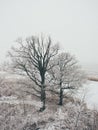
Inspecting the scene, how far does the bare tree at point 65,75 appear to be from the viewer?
20156mm

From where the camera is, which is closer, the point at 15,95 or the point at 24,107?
the point at 24,107

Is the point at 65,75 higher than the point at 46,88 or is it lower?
higher

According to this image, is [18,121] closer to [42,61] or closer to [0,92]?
[42,61]

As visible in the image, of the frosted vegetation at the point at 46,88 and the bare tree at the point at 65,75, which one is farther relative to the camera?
the bare tree at the point at 65,75

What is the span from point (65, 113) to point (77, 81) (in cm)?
378

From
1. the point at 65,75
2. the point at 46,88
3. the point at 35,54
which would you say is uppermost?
the point at 35,54

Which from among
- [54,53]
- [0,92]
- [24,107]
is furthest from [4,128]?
[0,92]

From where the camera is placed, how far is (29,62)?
19.7 metres

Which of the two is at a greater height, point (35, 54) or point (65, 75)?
point (35, 54)

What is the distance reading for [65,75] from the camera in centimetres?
2020

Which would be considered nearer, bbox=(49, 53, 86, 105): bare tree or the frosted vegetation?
the frosted vegetation

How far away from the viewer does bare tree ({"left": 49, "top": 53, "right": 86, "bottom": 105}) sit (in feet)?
66.1

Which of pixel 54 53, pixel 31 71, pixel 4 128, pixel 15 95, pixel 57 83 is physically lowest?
pixel 4 128

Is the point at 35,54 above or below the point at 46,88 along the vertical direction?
above
